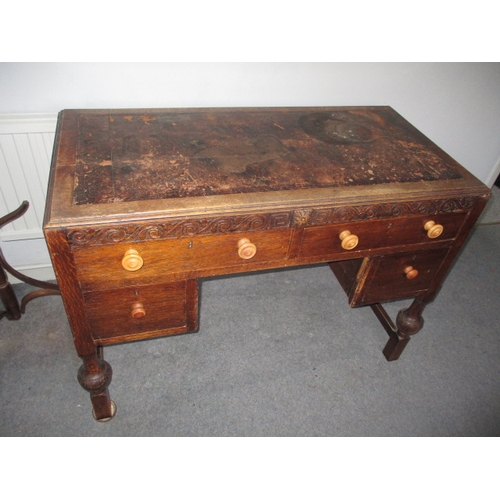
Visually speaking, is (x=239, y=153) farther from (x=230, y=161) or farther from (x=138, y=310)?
(x=138, y=310)

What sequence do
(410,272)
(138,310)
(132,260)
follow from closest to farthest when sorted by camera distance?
(132,260) < (138,310) < (410,272)

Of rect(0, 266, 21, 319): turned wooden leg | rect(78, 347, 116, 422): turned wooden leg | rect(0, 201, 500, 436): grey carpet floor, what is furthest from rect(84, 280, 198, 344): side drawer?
rect(0, 266, 21, 319): turned wooden leg

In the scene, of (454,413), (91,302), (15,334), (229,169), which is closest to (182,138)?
(229,169)

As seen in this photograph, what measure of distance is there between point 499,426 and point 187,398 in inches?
55.4

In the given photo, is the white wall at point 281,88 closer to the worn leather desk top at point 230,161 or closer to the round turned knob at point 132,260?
the worn leather desk top at point 230,161

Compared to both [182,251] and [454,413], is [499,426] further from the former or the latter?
[182,251]

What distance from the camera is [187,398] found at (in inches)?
65.4

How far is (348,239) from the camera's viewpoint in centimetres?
123

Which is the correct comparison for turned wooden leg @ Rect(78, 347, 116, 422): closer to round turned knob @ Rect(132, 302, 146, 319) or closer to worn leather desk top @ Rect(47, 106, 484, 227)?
round turned knob @ Rect(132, 302, 146, 319)

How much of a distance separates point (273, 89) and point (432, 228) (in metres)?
0.97

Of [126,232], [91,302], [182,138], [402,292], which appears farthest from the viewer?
[402,292]

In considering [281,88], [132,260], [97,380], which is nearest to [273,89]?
[281,88]

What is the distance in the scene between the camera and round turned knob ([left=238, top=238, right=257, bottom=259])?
3.71 ft

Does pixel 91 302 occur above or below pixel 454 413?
above
